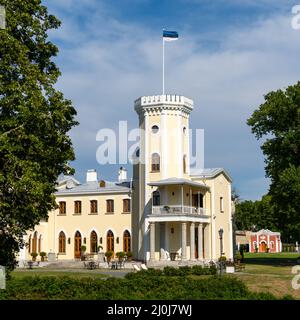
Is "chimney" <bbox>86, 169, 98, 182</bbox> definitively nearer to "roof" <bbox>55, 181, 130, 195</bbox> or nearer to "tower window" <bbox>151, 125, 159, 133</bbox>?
"roof" <bbox>55, 181, 130, 195</bbox>

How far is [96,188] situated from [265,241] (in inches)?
2150

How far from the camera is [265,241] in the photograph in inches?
3984

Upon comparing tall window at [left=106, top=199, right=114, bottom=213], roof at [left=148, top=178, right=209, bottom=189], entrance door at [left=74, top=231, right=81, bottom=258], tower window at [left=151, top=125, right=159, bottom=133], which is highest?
tower window at [left=151, top=125, right=159, bottom=133]

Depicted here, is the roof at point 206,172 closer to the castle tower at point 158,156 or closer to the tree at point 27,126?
the castle tower at point 158,156

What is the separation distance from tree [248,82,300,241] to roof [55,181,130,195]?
1262 cm

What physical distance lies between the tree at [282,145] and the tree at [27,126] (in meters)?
24.6

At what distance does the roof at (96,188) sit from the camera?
5194cm

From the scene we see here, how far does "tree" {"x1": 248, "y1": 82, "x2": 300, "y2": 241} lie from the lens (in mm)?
43500

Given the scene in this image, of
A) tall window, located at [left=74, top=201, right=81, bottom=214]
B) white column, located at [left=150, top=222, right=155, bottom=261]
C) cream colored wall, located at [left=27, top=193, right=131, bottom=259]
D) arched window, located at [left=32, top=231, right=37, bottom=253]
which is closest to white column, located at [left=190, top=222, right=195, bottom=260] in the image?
white column, located at [left=150, top=222, right=155, bottom=261]

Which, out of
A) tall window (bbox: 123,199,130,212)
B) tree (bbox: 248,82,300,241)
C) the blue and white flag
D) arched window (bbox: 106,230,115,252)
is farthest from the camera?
tall window (bbox: 123,199,130,212)

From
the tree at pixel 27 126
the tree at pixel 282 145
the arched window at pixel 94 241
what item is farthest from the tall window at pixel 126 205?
the tree at pixel 27 126

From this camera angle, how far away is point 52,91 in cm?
2106

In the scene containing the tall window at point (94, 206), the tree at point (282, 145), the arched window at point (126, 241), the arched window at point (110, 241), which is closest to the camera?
the tree at point (282, 145)

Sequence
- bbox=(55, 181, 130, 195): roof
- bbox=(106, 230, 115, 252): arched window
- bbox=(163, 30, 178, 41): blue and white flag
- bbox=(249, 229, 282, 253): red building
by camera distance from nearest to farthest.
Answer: bbox=(163, 30, 178, 41): blue and white flag < bbox=(106, 230, 115, 252): arched window < bbox=(55, 181, 130, 195): roof < bbox=(249, 229, 282, 253): red building
